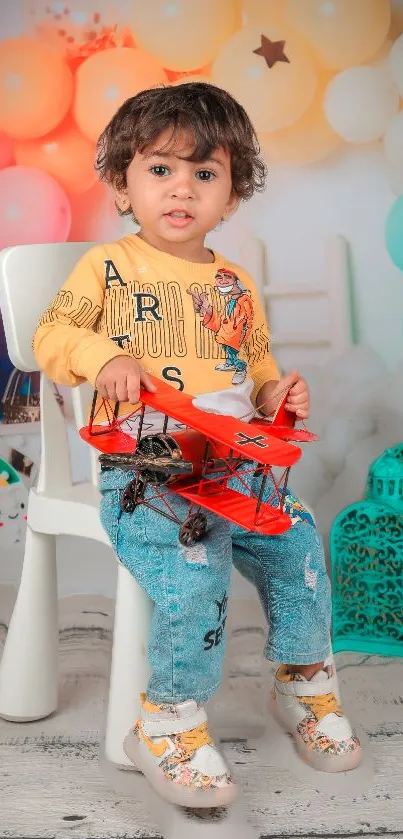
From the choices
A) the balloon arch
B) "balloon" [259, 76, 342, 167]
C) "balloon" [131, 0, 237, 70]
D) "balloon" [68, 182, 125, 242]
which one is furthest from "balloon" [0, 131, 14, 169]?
"balloon" [259, 76, 342, 167]

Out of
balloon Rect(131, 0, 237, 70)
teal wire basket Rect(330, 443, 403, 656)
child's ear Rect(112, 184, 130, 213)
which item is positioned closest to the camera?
child's ear Rect(112, 184, 130, 213)

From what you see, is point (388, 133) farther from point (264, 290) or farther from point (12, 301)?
point (12, 301)

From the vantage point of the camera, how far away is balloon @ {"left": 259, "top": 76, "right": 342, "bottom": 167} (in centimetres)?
184

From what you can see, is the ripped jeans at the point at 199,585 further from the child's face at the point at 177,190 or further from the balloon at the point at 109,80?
the balloon at the point at 109,80

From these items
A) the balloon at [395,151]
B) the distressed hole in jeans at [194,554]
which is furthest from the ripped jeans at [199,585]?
the balloon at [395,151]

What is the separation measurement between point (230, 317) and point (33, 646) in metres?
0.54

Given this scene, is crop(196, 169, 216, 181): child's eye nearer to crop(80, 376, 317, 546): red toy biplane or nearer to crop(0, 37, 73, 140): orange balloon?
crop(80, 376, 317, 546): red toy biplane

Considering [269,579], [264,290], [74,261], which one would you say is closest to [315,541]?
[269,579]

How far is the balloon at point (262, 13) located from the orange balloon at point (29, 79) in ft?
1.09

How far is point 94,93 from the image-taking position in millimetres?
1832

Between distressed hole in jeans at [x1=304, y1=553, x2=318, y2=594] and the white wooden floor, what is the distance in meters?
0.22

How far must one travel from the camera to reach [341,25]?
1.83 metres

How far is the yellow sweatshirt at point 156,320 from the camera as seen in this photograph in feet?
3.99

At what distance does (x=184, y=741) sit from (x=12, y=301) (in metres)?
0.61
